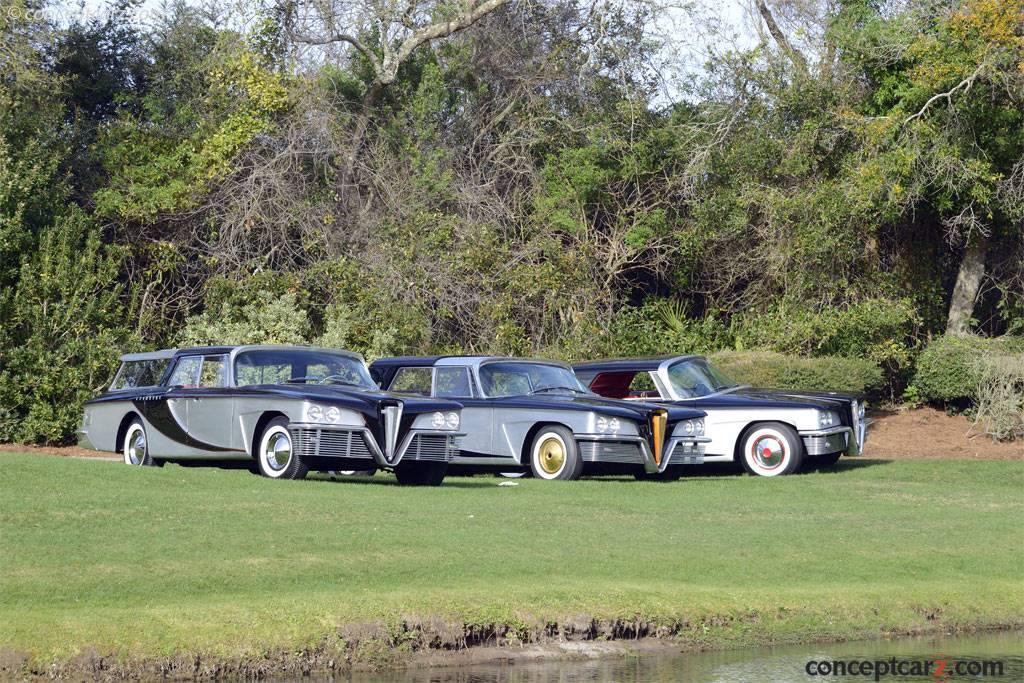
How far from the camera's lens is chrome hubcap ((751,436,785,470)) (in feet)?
62.0

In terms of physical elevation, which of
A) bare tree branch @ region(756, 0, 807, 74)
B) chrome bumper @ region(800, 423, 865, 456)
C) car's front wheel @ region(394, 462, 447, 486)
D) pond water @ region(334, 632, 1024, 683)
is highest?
bare tree branch @ region(756, 0, 807, 74)

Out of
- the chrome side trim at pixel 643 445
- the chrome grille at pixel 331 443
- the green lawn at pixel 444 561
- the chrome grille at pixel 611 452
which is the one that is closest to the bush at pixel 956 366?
the chrome side trim at pixel 643 445

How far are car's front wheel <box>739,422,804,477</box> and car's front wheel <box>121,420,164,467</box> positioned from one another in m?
7.57

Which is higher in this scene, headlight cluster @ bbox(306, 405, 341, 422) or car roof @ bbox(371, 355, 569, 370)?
car roof @ bbox(371, 355, 569, 370)

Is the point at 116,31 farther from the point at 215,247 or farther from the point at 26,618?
the point at 26,618

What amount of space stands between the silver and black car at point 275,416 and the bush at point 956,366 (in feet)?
42.4

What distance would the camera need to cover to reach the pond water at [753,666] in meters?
8.32

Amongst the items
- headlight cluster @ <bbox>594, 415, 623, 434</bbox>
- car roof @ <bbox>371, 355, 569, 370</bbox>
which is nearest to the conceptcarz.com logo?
headlight cluster @ <bbox>594, 415, 623, 434</bbox>

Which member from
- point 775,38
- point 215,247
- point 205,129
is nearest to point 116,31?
point 205,129

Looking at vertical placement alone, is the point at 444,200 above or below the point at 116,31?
below

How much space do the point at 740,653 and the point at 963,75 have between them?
18.5 m

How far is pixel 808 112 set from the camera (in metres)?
28.2

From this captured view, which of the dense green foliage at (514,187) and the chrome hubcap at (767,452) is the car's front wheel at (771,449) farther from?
the dense green foliage at (514,187)

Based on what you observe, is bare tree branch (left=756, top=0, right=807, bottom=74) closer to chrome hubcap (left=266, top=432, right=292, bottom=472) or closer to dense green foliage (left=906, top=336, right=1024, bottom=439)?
dense green foliage (left=906, top=336, right=1024, bottom=439)
